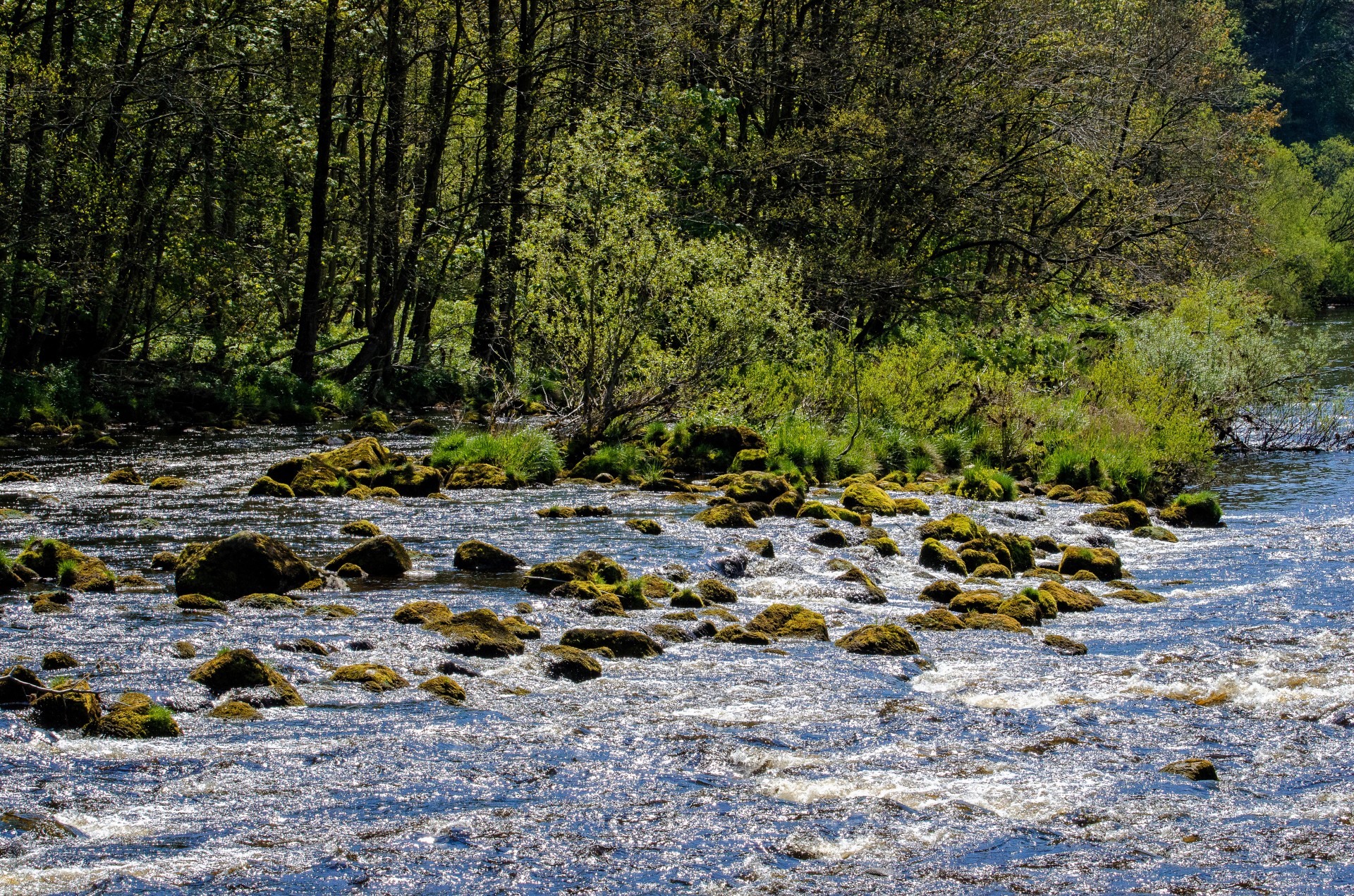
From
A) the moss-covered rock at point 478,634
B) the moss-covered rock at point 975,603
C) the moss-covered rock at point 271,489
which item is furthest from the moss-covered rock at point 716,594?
the moss-covered rock at point 271,489

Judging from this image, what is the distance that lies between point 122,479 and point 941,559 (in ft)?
36.2

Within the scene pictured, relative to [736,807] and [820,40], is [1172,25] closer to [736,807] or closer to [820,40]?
[820,40]

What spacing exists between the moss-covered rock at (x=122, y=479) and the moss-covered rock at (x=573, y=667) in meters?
9.52

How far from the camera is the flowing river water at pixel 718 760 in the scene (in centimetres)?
623

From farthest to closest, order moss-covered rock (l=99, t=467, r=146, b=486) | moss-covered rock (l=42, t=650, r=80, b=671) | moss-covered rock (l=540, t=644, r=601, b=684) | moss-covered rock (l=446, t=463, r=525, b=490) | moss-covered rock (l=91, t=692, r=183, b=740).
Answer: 1. moss-covered rock (l=446, t=463, r=525, b=490)
2. moss-covered rock (l=99, t=467, r=146, b=486)
3. moss-covered rock (l=540, t=644, r=601, b=684)
4. moss-covered rock (l=42, t=650, r=80, b=671)
5. moss-covered rock (l=91, t=692, r=183, b=740)

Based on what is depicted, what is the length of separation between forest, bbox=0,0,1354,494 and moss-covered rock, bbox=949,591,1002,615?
28.7ft

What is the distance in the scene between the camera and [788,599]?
1216 centimetres

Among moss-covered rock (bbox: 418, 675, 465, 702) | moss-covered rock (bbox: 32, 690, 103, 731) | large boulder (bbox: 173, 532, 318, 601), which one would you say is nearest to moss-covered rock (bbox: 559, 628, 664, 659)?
moss-covered rock (bbox: 418, 675, 465, 702)

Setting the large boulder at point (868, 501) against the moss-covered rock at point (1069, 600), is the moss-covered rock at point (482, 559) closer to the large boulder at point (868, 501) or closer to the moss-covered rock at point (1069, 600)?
the moss-covered rock at point (1069, 600)

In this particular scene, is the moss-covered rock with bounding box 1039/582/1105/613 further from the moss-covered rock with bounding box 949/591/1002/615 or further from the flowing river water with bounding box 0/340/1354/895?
the moss-covered rock with bounding box 949/591/1002/615

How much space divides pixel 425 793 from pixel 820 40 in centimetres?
2679

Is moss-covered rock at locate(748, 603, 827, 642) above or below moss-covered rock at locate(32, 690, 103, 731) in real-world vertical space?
above

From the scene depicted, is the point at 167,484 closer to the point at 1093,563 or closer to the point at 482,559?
the point at 482,559

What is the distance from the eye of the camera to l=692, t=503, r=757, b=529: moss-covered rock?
15250 mm
